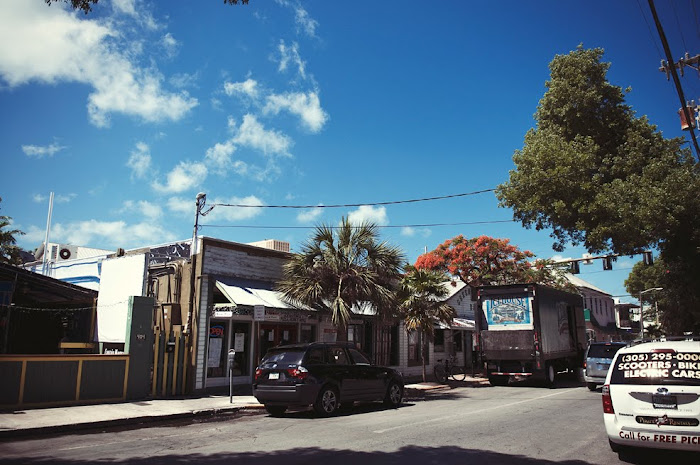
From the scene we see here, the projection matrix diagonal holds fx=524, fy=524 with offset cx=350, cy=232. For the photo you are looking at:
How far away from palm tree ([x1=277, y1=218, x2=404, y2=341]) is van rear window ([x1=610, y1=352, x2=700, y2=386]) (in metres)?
10.2

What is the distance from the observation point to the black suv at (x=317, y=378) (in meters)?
11.9

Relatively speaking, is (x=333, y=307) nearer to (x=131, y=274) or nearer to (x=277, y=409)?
(x=277, y=409)

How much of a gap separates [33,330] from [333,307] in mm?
11731

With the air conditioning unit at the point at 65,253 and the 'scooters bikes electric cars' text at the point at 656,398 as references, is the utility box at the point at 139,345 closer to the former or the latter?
the 'scooters bikes electric cars' text at the point at 656,398

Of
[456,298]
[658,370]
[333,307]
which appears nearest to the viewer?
[658,370]

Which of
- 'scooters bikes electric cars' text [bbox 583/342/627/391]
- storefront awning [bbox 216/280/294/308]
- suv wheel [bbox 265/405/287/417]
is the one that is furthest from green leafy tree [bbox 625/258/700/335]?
suv wheel [bbox 265/405/287/417]

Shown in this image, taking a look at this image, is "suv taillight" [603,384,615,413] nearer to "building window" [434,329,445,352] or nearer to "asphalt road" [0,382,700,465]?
"asphalt road" [0,382,700,465]

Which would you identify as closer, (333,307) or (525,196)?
(333,307)

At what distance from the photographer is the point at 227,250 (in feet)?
60.7

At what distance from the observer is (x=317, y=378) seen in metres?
12.0

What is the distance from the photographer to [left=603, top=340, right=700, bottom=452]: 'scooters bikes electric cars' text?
6.74m

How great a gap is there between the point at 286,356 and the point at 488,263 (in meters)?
23.1

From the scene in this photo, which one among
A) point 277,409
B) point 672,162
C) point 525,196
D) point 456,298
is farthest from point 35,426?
point 456,298

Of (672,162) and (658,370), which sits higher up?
(672,162)
